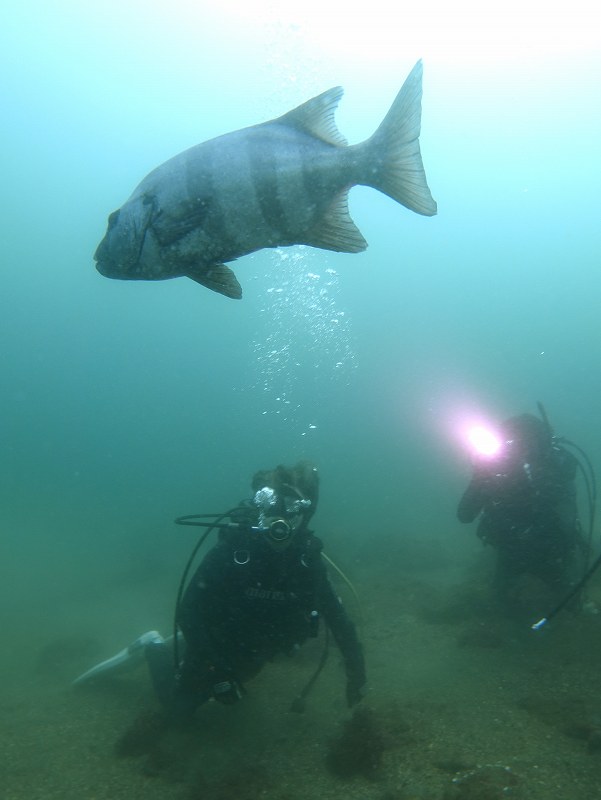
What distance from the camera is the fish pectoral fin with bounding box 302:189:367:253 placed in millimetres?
1788

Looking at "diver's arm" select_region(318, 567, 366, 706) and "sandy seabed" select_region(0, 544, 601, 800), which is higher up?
"diver's arm" select_region(318, 567, 366, 706)

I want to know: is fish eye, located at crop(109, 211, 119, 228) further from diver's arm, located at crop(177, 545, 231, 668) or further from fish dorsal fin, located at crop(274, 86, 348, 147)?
diver's arm, located at crop(177, 545, 231, 668)

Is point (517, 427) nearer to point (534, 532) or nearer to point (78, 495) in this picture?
point (534, 532)

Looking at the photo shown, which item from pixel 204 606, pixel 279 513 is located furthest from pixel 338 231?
pixel 204 606

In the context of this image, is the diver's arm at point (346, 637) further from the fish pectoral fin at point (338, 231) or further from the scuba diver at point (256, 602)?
the fish pectoral fin at point (338, 231)

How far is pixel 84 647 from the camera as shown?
1024 cm

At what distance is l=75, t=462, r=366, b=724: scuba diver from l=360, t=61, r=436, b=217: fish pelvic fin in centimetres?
345

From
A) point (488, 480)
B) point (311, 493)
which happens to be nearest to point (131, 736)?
point (311, 493)

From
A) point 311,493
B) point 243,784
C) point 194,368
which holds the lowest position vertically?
point 243,784

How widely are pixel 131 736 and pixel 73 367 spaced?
11649 centimetres

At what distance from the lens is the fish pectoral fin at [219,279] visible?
173 cm

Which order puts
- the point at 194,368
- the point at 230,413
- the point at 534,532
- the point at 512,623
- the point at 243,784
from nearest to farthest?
the point at 243,784 → the point at 534,532 → the point at 512,623 → the point at 194,368 → the point at 230,413

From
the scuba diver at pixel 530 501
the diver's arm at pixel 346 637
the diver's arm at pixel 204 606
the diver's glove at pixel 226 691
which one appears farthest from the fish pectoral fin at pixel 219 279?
the scuba diver at pixel 530 501

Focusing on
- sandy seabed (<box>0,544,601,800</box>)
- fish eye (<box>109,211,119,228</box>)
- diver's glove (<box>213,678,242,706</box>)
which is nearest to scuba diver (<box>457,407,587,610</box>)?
sandy seabed (<box>0,544,601,800</box>)
